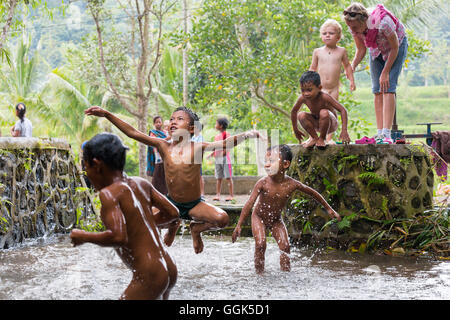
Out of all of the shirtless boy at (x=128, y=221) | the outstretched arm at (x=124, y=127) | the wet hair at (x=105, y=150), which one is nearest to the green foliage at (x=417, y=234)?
the outstretched arm at (x=124, y=127)

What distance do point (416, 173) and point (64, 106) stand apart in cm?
1995

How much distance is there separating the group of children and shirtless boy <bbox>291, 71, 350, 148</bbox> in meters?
0.01

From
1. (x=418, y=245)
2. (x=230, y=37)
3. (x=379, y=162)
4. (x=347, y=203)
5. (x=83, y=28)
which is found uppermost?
(x=83, y=28)

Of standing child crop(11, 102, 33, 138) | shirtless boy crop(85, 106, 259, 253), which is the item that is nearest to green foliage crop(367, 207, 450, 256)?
shirtless boy crop(85, 106, 259, 253)

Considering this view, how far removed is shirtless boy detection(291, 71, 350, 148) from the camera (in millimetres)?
5734

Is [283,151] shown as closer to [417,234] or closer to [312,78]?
[312,78]

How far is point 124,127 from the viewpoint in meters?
4.64

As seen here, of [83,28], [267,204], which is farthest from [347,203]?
[83,28]

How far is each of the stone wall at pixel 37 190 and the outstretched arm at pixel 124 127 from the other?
2.32m

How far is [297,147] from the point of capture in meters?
6.52

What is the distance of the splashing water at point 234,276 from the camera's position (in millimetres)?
4109

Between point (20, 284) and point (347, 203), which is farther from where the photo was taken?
point (347, 203)

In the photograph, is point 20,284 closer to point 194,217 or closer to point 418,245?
point 194,217

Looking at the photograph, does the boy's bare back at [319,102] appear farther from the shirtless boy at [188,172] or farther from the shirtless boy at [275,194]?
the shirtless boy at [188,172]
